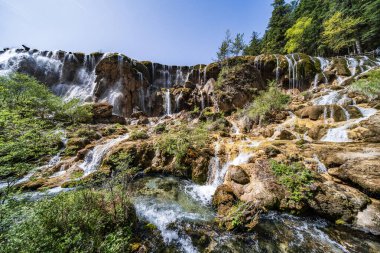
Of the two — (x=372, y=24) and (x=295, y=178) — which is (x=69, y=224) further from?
(x=372, y=24)

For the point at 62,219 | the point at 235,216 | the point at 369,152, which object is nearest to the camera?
the point at 62,219

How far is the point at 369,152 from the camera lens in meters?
6.77

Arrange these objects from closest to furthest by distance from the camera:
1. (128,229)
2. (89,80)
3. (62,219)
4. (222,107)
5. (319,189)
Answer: (62,219)
(128,229)
(319,189)
(222,107)
(89,80)

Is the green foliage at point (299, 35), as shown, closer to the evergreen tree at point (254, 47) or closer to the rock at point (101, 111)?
the evergreen tree at point (254, 47)

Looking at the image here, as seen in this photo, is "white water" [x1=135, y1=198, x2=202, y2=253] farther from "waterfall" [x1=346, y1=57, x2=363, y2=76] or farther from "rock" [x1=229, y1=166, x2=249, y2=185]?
"waterfall" [x1=346, y1=57, x2=363, y2=76]

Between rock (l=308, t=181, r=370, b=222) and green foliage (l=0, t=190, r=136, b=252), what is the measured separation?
6804 millimetres

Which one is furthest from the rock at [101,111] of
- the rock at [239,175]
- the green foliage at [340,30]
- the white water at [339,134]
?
the green foliage at [340,30]

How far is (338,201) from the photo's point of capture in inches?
230

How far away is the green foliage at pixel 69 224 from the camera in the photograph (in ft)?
10.4

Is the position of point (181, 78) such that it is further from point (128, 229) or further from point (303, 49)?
point (128, 229)

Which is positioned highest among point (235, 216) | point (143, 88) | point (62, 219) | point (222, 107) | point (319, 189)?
point (143, 88)

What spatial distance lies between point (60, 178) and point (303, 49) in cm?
4264

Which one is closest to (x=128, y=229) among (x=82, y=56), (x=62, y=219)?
(x=62, y=219)

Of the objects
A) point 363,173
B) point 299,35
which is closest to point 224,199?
point 363,173
